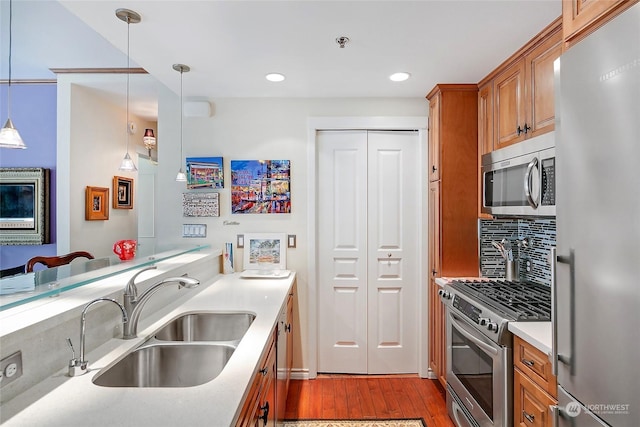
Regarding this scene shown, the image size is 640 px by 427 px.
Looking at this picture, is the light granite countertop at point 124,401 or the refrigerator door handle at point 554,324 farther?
the refrigerator door handle at point 554,324

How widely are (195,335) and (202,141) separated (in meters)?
1.75

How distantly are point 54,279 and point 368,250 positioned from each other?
2.25 m

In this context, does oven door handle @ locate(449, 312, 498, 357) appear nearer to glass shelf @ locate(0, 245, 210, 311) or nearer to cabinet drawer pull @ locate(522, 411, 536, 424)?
cabinet drawer pull @ locate(522, 411, 536, 424)

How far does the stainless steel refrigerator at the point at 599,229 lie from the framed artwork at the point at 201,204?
8.24ft

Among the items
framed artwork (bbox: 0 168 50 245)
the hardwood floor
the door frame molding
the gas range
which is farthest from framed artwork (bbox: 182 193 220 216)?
the gas range

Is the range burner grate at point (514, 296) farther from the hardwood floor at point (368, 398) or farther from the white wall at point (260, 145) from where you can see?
the white wall at point (260, 145)

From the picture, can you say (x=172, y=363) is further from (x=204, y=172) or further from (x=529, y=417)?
(x=204, y=172)

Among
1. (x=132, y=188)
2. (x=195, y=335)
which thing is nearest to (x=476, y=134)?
(x=195, y=335)

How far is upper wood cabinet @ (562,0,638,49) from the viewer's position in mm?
1061

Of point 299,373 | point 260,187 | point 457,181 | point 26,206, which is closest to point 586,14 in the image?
point 457,181

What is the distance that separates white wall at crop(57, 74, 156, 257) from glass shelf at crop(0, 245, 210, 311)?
1492 millimetres

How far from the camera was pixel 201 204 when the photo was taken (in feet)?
9.89

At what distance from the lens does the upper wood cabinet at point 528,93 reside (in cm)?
185

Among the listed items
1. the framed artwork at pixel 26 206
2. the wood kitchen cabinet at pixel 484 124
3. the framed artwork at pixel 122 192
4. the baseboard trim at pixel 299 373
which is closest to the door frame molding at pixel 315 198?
the baseboard trim at pixel 299 373
